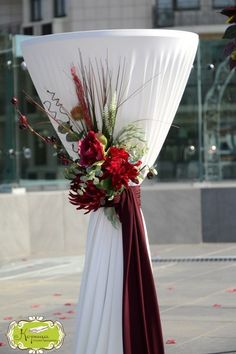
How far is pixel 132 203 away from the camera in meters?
6.54

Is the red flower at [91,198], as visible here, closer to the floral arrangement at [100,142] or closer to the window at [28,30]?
the floral arrangement at [100,142]

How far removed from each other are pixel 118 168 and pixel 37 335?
120 cm

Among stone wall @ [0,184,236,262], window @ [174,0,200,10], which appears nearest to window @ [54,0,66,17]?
window @ [174,0,200,10]

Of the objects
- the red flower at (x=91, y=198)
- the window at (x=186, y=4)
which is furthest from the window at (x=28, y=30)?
the red flower at (x=91, y=198)

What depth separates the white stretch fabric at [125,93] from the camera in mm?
6484

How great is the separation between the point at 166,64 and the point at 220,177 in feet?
32.6

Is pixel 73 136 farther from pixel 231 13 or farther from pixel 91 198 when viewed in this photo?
pixel 231 13

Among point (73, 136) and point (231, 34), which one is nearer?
point (231, 34)

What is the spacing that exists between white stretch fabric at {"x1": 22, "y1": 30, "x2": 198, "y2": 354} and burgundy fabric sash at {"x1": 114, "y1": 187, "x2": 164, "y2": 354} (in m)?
0.09

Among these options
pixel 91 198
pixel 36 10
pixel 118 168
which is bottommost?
pixel 36 10

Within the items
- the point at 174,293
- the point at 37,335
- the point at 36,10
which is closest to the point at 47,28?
the point at 36,10

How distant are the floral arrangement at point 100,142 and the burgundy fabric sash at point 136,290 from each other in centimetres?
11

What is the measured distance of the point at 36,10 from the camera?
4609cm

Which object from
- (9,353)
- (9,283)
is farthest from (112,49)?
(9,283)
